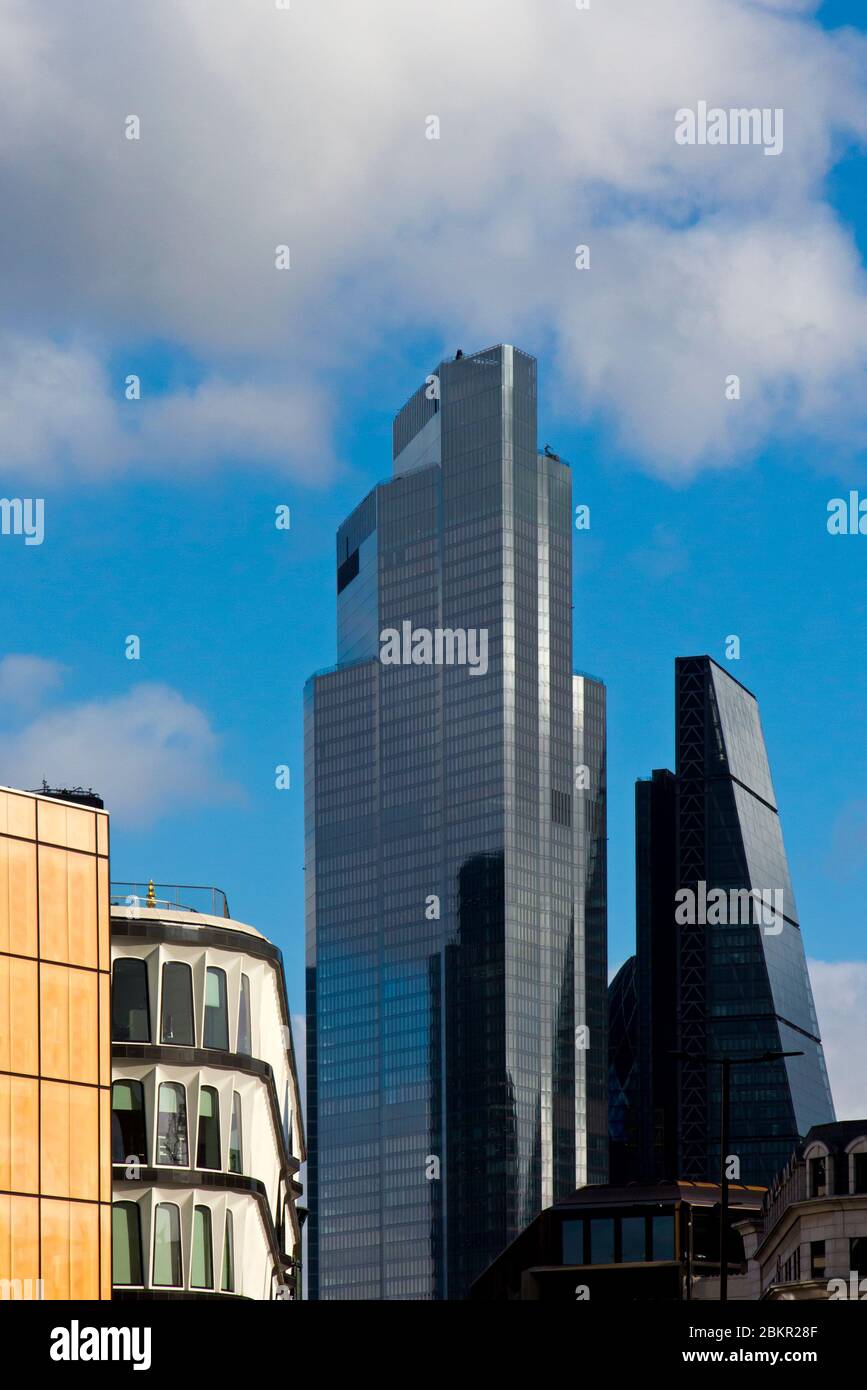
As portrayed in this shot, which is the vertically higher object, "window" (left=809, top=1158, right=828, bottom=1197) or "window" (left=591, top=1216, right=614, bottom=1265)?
"window" (left=809, top=1158, right=828, bottom=1197)

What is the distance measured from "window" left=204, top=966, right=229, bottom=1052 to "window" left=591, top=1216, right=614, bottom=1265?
74.5 m

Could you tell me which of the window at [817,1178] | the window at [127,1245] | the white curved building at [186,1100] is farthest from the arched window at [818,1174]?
the window at [127,1245]

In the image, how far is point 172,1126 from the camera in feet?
217

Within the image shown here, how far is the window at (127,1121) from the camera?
6612 cm

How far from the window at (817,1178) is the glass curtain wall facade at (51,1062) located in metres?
51.1

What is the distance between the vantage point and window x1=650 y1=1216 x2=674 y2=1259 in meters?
135

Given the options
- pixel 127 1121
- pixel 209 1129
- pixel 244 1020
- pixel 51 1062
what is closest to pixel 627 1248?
pixel 244 1020

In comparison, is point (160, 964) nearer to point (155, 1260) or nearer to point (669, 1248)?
point (155, 1260)

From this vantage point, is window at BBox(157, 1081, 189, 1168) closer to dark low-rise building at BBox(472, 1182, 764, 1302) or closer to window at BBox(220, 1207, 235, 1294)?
window at BBox(220, 1207, 235, 1294)

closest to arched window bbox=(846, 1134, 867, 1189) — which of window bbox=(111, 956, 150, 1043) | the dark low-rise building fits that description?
Result: the dark low-rise building

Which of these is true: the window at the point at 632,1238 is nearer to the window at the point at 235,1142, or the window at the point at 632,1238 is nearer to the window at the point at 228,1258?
the window at the point at 235,1142
